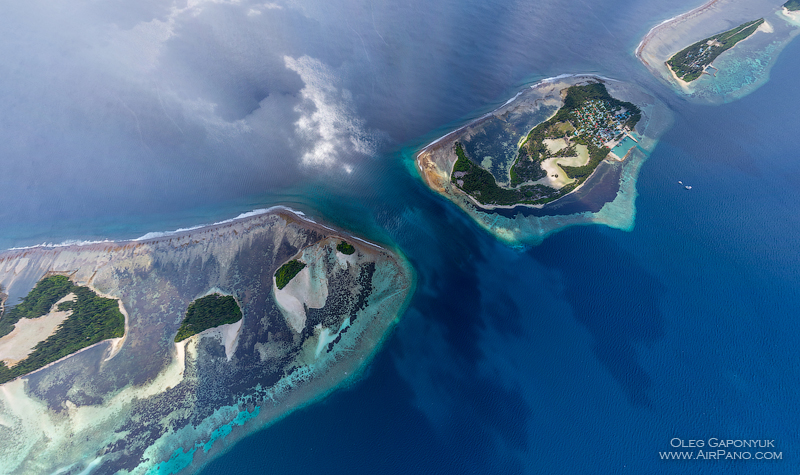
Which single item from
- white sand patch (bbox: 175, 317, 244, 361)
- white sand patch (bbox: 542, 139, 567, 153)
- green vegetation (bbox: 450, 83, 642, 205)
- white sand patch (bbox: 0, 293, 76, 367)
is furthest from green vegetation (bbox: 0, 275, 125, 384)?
white sand patch (bbox: 542, 139, 567, 153)

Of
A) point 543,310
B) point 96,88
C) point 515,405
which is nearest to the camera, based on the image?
point 515,405

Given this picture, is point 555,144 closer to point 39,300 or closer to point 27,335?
point 39,300

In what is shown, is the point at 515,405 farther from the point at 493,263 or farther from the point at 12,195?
the point at 12,195

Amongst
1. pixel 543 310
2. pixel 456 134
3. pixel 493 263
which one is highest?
pixel 456 134

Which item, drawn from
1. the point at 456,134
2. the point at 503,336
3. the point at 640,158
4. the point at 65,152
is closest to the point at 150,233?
the point at 65,152

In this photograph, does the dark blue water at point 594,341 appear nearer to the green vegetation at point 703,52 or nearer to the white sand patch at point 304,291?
the white sand patch at point 304,291

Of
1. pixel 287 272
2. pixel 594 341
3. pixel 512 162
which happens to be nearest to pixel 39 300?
pixel 287 272

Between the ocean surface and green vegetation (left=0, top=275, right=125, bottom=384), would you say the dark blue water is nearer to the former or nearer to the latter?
the ocean surface
